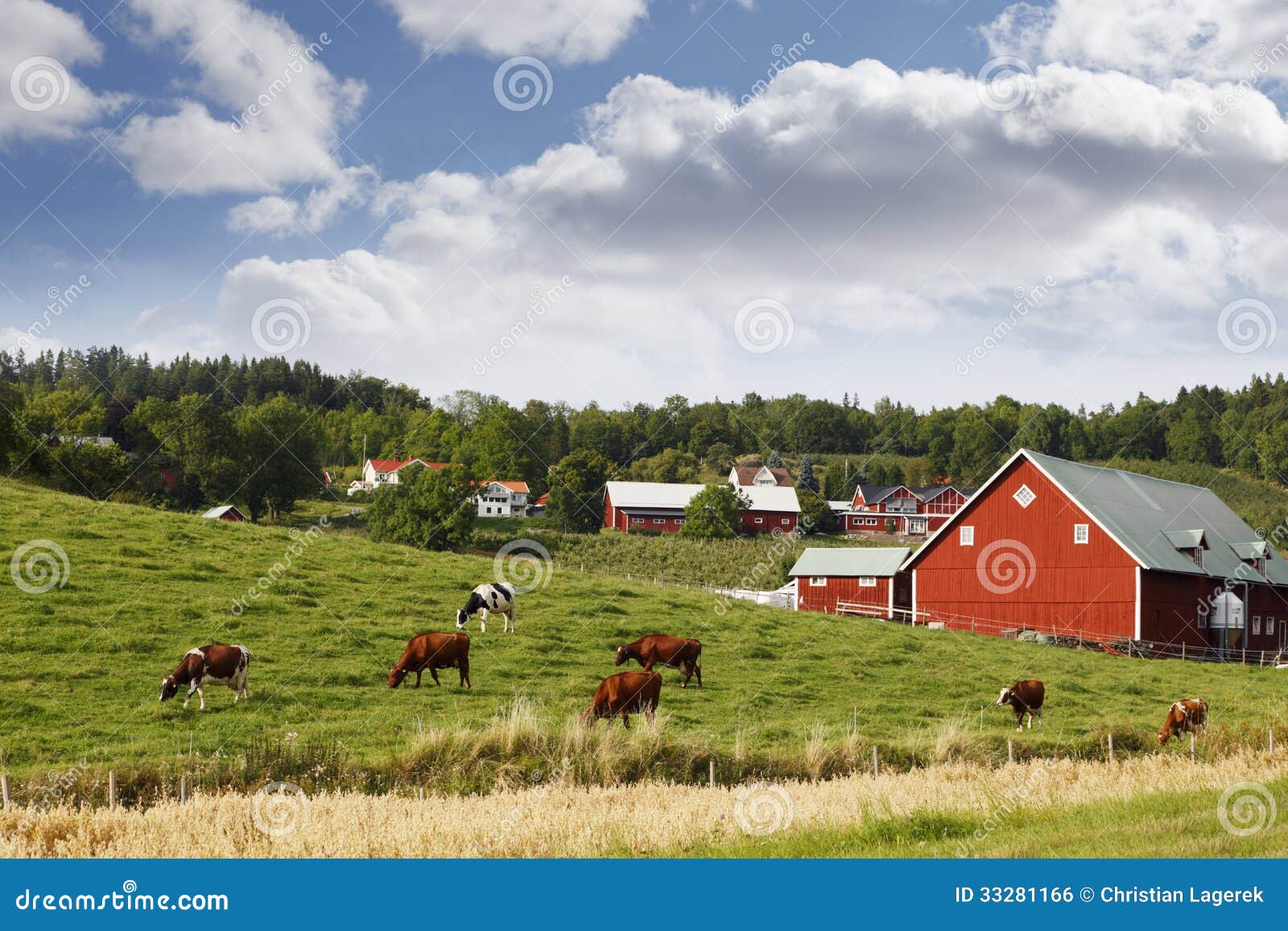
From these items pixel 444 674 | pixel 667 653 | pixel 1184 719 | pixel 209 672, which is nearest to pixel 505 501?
pixel 667 653

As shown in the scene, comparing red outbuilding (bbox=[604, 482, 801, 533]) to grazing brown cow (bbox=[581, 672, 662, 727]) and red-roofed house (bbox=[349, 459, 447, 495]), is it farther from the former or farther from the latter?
grazing brown cow (bbox=[581, 672, 662, 727])

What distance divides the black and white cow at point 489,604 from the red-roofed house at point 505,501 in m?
85.3

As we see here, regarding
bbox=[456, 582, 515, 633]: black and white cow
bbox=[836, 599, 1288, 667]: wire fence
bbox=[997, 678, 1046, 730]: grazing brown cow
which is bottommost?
bbox=[836, 599, 1288, 667]: wire fence

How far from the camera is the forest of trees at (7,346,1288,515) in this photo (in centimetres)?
8269

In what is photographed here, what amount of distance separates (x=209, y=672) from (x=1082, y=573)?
120 feet

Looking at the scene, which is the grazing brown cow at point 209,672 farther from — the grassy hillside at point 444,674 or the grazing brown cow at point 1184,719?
the grazing brown cow at point 1184,719

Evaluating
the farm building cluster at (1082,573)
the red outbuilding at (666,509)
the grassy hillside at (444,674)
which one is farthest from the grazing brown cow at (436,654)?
the red outbuilding at (666,509)

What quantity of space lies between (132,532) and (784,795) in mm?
26300

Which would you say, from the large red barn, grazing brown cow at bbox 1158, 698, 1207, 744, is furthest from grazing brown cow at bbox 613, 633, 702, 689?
the large red barn

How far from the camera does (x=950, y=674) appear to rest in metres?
29.0

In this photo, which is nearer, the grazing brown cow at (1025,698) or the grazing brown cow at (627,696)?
the grazing brown cow at (627,696)

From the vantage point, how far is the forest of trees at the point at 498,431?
271ft

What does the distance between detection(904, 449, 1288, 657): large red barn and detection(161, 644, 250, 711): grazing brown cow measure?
110ft

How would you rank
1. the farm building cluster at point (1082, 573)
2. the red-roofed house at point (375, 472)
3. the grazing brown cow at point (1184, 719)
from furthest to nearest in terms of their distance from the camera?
the red-roofed house at point (375, 472) < the farm building cluster at point (1082, 573) < the grazing brown cow at point (1184, 719)
